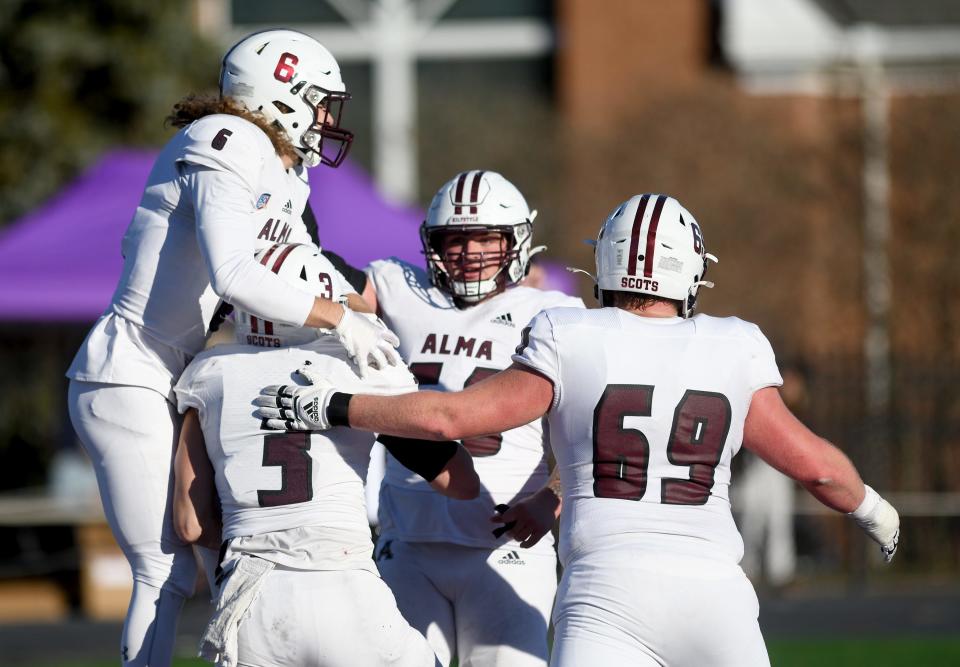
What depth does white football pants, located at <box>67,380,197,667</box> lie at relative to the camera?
432 centimetres

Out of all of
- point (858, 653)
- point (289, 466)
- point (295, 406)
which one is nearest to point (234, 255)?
point (295, 406)

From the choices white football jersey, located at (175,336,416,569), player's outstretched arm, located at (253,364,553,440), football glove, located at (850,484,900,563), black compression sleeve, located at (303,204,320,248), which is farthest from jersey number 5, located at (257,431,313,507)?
football glove, located at (850,484,900,563)

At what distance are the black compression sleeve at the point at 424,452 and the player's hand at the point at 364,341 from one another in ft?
0.78

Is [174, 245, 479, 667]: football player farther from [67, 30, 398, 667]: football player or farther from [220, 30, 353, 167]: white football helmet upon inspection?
[220, 30, 353, 167]: white football helmet

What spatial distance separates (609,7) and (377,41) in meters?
4.04

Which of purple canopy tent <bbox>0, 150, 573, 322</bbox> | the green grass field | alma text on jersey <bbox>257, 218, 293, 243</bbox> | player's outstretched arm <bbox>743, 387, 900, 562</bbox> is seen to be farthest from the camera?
purple canopy tent <bbox>0, 150, 573, 322</bbox>

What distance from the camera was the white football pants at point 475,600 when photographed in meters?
4.84

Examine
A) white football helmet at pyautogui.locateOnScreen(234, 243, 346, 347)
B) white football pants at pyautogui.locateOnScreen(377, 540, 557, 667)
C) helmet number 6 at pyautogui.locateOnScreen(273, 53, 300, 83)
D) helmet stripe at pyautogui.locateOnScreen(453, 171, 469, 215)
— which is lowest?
white football pants at pyautogui.locateOnScreen(377, 540, 557, 667)

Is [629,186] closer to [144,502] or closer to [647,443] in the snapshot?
[144,502]

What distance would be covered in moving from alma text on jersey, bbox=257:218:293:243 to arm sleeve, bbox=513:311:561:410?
89cm

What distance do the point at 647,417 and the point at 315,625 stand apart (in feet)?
3.38

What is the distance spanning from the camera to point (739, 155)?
61.7ft

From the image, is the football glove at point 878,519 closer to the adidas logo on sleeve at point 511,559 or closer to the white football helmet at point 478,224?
the adidas logo on sleeve at point 511,559

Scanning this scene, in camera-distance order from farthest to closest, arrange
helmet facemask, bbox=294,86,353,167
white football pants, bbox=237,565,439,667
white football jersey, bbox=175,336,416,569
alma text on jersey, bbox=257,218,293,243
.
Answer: helmet facemask, bbox=294,86,353,167 → alma text on jersey, bbox=257,218,293,243 → white football jersey, bbox=175,336,416,569 → white football pants, bbox=237,565,439,667
